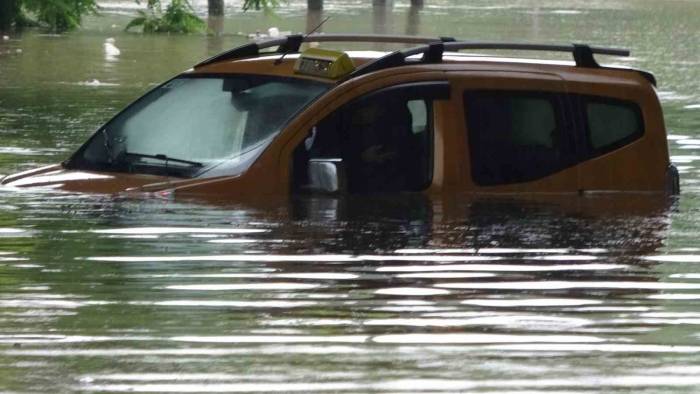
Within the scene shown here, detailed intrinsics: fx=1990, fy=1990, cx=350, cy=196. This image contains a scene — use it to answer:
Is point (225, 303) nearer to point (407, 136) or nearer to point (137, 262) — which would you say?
point (137, 262)

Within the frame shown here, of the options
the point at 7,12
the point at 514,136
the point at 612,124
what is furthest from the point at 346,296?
the point at 7,12

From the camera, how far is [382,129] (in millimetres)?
10273

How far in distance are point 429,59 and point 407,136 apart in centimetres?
48

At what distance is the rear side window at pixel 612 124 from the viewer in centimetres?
1069

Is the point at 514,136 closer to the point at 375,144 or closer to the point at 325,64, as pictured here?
the point at 375,144

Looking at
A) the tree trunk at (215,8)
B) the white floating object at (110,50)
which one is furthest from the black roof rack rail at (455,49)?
the tree trunk at (215,8)

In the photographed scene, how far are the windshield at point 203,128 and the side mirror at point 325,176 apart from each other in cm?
27

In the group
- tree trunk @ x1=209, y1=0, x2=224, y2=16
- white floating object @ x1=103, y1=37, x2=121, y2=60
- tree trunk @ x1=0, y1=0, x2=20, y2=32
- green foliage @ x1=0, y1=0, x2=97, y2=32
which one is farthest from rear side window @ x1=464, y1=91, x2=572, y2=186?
tree trunk @ x1=209, y1=0, x2=224, y2=16

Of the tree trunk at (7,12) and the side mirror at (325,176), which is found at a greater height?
the side mirror at (325,176)

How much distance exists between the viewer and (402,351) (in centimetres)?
691

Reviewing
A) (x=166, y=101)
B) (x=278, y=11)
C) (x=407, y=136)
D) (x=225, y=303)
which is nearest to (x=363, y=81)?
(x=407, y=136)

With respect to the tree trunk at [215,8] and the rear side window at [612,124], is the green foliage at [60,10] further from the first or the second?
the rear side window at [612,124]

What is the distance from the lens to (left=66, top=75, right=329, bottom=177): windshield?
1022 centimetres

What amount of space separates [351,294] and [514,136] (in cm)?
260
